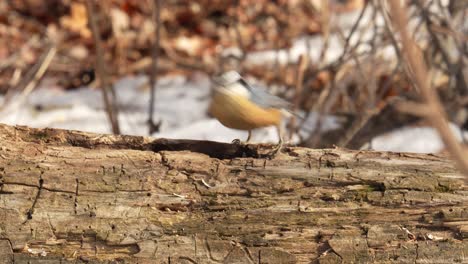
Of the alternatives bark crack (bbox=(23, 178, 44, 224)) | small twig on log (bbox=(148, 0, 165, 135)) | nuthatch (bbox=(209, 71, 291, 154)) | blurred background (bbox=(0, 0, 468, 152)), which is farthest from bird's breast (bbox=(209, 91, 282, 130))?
small twig on log (bbox=(148, 0, 165, 135))

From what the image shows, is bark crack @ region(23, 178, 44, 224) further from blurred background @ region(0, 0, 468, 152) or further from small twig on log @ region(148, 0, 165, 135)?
small twig on log @ region(148, 0, 165, 135)

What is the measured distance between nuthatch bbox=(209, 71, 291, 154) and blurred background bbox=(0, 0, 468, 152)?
3.48 ft

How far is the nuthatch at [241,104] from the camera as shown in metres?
2.03

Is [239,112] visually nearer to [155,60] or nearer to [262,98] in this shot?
[262,98]

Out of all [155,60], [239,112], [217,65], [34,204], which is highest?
[217,65]

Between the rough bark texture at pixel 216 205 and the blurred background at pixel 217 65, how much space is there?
1.21 metres

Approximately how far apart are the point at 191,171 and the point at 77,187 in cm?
31

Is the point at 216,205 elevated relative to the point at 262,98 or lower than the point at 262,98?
lower

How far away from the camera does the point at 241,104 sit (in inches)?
79.9

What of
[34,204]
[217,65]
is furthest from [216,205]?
[217,65]

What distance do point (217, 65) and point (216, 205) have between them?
10.6 ft

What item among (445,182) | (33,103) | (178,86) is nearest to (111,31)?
(178,86)

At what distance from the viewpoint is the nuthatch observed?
79.8 inches

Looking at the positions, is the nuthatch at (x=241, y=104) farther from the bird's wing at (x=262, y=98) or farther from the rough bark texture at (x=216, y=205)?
the rough bark texture at (x=216, y=205)
